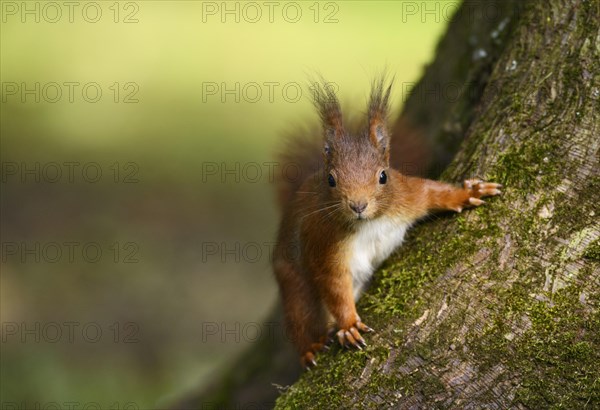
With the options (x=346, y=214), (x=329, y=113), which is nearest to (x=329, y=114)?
(x=329, y=113)

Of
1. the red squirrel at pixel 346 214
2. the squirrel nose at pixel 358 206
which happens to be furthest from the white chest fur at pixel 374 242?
the squirrel nose at pixel 358 206

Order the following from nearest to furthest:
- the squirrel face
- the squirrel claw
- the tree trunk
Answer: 1. the tree trunk
2. the squirrel claw
3. the squirrel face

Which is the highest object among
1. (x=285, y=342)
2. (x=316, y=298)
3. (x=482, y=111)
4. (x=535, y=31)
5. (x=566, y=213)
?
(x=535, y=31)

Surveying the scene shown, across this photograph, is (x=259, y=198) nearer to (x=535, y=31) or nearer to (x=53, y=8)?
(x=53, y=8)

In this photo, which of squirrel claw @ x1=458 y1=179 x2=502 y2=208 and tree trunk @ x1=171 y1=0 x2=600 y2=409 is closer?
tree trunk @ x1=171 y1=0 x2=600 y2=409

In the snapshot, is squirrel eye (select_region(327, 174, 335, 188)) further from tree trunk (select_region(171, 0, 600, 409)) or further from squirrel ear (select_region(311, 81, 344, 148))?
tree trunk (select_region(171, 0, 600, 409))

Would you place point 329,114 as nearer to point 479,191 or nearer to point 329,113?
point 329,113

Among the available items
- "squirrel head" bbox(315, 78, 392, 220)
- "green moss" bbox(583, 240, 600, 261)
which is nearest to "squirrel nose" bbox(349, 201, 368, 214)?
"squirrel head" bbox(315, 78, 392, 220)

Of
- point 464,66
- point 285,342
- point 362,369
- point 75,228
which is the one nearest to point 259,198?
point 75,228
